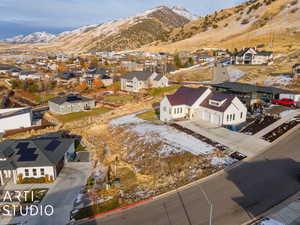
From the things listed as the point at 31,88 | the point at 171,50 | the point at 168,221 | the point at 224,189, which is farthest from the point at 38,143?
the point at 171,50

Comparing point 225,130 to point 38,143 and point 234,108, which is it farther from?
point 38,143

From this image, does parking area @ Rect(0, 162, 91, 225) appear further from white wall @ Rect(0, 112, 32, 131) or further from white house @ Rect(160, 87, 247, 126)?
white wall @ Rect(0, 112, 32, 131)

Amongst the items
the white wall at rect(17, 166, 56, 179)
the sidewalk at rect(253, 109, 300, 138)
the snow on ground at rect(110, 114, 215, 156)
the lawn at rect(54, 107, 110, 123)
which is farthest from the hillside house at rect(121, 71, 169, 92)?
the white wall at rect(17, 166, 56, 179)

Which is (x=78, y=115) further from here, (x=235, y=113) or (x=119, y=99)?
(x=235, y=113)

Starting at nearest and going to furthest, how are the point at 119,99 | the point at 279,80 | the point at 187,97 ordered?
the point at 187,97, the point at 279,80, the point at 119,99

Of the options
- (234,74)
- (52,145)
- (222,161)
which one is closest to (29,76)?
(52,145)

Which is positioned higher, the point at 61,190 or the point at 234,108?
the point at 234,108
